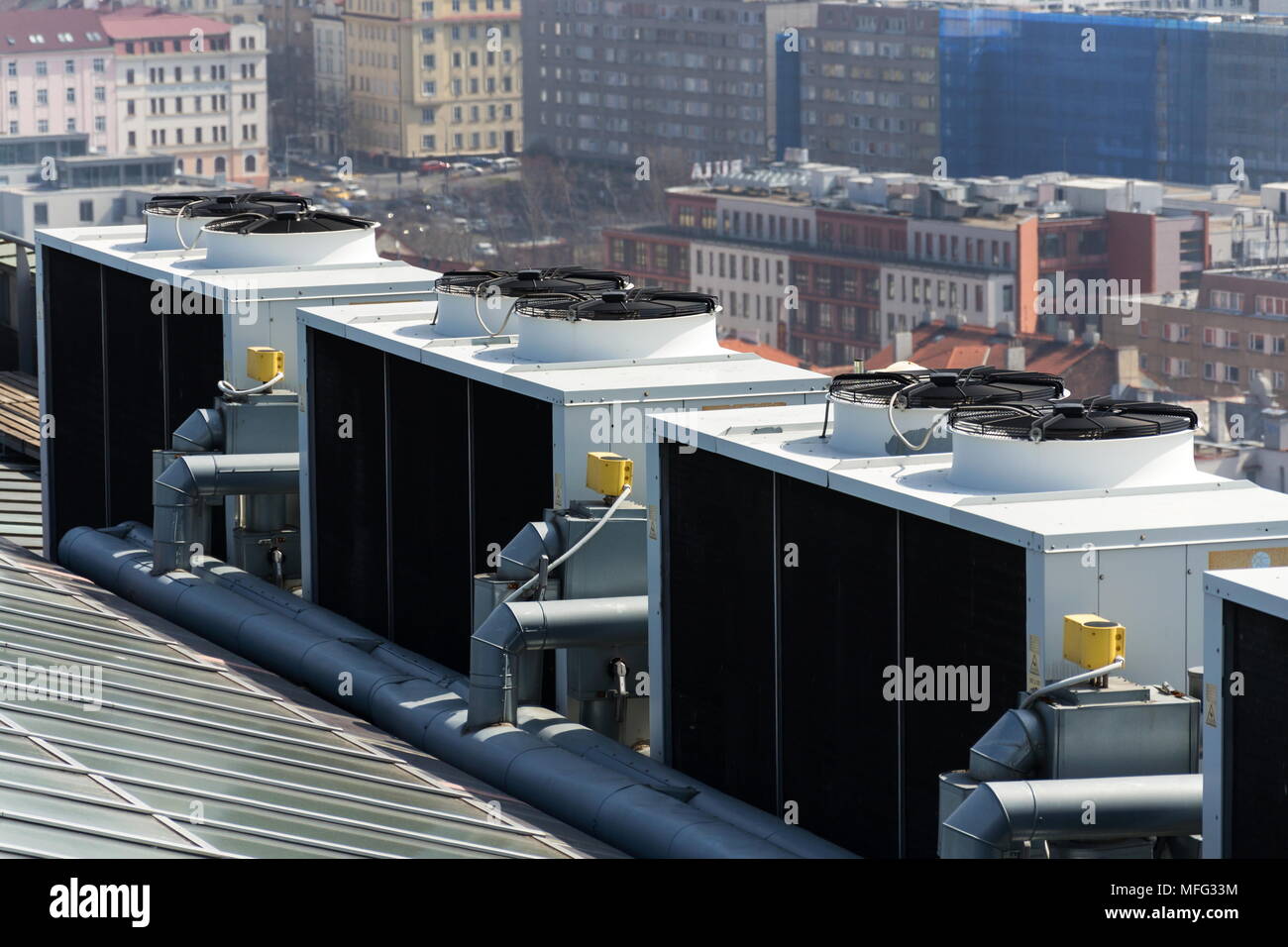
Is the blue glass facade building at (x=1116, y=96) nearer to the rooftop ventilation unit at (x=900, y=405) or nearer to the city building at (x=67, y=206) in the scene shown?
the city building at (x=67, y=206)

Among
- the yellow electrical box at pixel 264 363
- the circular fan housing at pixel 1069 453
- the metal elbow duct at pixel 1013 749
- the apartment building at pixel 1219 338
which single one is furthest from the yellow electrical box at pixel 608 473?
the apartment building at pixel 1219 338

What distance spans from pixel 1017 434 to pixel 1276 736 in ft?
11.3

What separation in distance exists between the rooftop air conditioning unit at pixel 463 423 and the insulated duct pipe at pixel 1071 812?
252 inches

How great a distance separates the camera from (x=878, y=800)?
53.9 ft

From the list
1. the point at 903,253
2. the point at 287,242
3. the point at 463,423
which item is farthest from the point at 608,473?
the point at 903,253

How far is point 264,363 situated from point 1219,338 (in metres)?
122

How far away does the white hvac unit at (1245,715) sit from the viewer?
13.2 metres

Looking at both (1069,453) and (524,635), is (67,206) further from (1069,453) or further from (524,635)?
(1069,453)

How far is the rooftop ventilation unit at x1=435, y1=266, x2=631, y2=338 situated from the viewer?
2306 centimetres

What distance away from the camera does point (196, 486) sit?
990 inches
